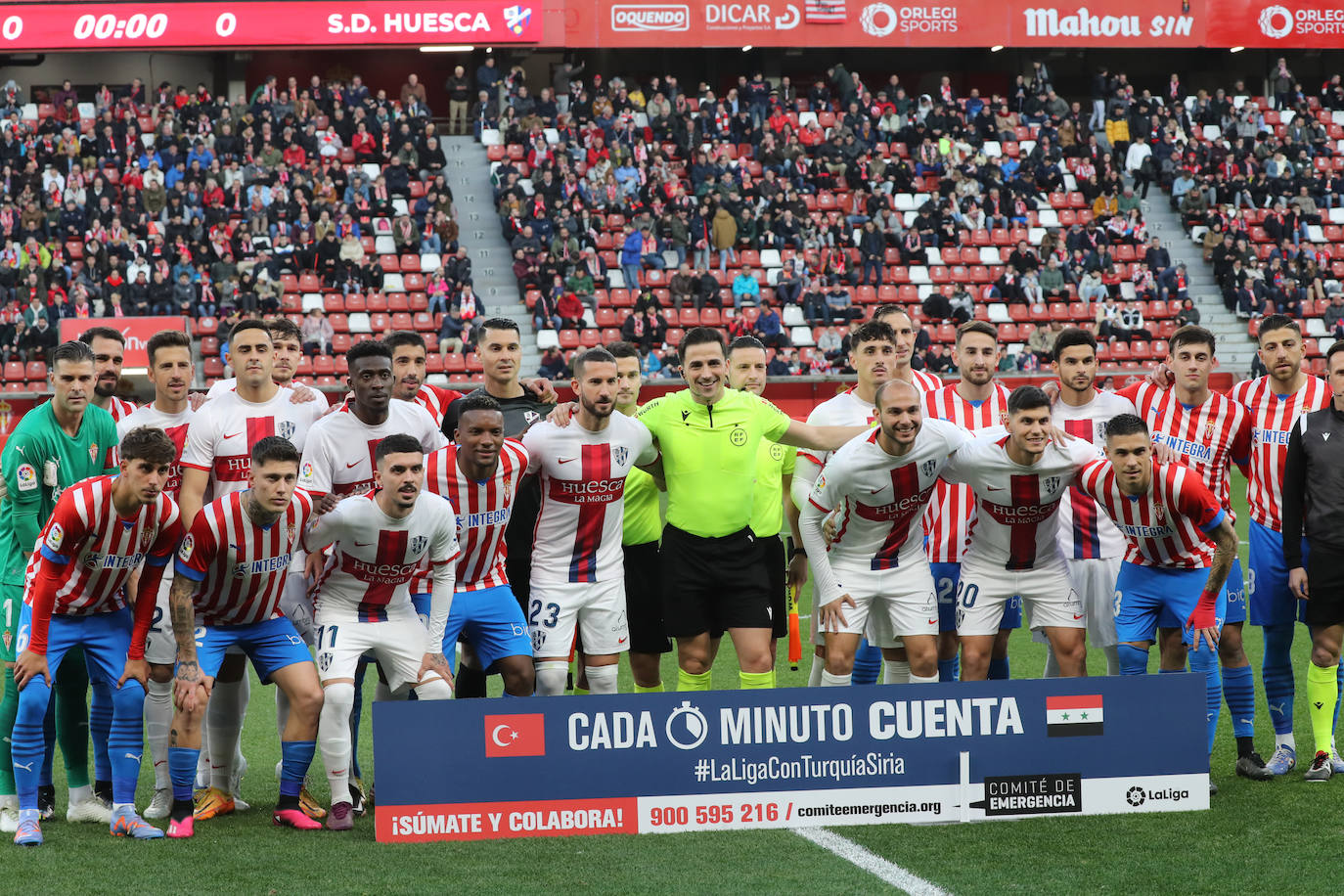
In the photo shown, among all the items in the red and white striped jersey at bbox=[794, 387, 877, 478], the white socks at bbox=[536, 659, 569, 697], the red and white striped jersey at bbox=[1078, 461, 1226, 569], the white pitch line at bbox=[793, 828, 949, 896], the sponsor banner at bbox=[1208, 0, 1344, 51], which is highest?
the sponsor banner at bbox=[1208, 0, 1344, 51]

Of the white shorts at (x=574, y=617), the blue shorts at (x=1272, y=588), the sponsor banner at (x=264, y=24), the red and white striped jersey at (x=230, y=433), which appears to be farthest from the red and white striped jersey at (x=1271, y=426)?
the sponsor banner at (x=264, y=24)

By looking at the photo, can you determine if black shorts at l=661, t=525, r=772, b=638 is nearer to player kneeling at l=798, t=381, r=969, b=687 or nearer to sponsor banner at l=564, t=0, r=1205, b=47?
player kneeling at l=798, t=381, r=969, b=687

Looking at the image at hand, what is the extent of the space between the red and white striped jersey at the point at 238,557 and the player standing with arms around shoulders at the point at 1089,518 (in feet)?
11.5

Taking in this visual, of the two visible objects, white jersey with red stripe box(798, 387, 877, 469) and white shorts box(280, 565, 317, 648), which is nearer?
white shorts box(280, 565, 317, 648)

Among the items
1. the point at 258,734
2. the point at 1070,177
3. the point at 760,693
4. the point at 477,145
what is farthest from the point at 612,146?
the point at 760,693

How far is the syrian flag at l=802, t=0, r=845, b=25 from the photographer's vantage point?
3108cm

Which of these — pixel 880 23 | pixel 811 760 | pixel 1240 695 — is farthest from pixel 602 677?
pixel 880 23

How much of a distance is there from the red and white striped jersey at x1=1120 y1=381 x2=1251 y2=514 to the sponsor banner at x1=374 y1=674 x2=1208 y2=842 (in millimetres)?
1368

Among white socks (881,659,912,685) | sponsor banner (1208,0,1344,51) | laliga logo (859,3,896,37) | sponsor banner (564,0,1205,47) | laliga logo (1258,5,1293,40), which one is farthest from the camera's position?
laliga logo (1258,5,1293,40)

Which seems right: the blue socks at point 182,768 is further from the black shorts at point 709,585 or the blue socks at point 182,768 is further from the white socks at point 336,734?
the black shorts at point 709,585

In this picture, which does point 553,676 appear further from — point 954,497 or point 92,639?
point 954,497

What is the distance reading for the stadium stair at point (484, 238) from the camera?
25062 millimetres

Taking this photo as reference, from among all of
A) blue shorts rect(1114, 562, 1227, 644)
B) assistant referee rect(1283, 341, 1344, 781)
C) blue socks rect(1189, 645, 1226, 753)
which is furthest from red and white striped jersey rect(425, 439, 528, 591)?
assistant referee rect(1283, 341, 1344, 781)

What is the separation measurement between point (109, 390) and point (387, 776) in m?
2.53
